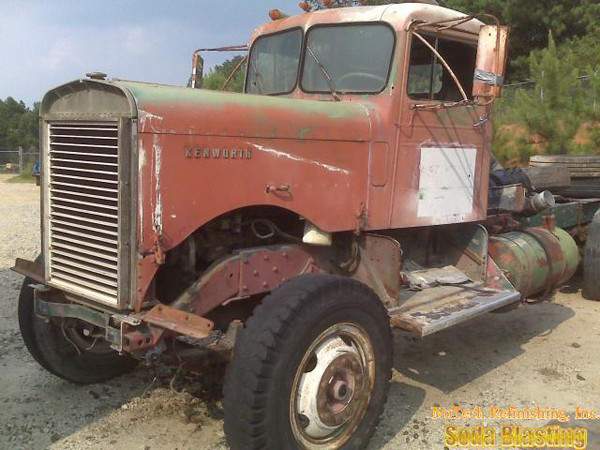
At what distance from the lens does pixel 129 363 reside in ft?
15.3

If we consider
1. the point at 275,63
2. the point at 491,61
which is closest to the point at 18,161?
the point at 275,63

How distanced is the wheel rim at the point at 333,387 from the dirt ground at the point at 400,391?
1.34ft

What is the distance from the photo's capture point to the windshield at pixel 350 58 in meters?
4.27

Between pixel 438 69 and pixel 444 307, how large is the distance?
5.62 ft

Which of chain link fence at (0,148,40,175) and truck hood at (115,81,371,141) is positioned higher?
truck hood at (115,81,371,141)

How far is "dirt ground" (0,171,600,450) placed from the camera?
12.5 feet

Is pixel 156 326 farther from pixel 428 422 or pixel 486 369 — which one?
pixel 486 369

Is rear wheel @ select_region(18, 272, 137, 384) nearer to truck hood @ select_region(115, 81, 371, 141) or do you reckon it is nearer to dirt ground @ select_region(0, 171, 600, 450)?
dirt ground @ select_region(0, 171, 600, 450)

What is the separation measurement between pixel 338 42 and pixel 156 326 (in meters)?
2.41

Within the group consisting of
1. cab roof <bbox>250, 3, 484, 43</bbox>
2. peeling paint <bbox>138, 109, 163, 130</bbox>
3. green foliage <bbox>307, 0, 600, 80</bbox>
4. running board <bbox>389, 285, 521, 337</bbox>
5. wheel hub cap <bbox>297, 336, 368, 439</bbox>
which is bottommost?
wheel hub cap <bbox>297, 336, 368, 439</bbox>

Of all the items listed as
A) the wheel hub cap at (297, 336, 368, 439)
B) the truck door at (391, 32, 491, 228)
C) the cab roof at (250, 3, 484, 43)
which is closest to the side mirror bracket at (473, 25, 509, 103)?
the truck door at (391, 32, 491, 228)

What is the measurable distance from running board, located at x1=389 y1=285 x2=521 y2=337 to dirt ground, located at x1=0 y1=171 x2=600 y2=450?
621 mm

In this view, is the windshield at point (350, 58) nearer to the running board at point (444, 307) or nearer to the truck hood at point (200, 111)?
the truck hood at point (200, 111)

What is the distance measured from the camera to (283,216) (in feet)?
13.2
